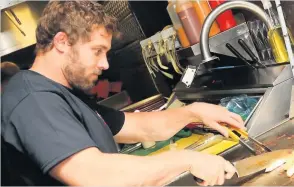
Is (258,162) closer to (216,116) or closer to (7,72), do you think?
(216,116)

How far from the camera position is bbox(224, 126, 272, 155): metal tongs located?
1.59m

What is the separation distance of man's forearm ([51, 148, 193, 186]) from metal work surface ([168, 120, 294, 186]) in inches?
12.1

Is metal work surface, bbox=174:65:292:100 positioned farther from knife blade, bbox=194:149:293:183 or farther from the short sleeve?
the short sleeve

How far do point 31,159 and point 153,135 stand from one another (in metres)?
0.94

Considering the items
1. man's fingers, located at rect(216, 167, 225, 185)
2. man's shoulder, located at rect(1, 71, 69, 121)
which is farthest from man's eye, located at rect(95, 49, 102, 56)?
man's fingers, located at rect(216, 167, 225, 185)

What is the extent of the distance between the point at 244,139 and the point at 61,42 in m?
0.97

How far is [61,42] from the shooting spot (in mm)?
1429

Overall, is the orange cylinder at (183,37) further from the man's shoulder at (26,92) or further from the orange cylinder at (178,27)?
the man's shoulder at (26,92)

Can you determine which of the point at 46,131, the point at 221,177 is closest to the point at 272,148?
the point at 221,177

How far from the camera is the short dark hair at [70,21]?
4.75 ft

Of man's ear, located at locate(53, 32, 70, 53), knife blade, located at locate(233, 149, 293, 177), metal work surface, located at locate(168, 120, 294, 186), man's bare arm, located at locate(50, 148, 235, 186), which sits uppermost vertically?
man's ear, located at locate(53, 32, 70, 53)

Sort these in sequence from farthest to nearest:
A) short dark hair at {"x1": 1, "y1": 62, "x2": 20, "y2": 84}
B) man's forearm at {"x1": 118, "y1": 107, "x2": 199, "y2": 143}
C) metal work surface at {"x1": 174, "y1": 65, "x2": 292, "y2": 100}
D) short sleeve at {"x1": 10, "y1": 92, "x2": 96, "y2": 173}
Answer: man's forearm at {"x1": 118, "y1": 107, "x2": 199, "y2": 143} < metal work surface at {"x1": 174, "y1": 65, "x2": 292, "y2": 100} < short dark hair at {"x1": 1, "y1": 62, "x2": 20, "y2": 84} < short sleeve at {"x1": 10, "y1": 92, "x2": 96, "y2": 173}

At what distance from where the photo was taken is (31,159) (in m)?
1.16

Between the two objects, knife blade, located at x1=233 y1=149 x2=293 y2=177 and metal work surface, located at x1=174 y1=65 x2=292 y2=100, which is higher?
metal work surface, located at x1=174 y1=65 x2=292 y2=100
